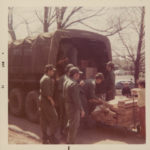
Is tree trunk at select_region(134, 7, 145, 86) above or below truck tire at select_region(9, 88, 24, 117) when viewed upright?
above

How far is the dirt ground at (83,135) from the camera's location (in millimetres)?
6203

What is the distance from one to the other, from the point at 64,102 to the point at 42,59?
0.51 meters

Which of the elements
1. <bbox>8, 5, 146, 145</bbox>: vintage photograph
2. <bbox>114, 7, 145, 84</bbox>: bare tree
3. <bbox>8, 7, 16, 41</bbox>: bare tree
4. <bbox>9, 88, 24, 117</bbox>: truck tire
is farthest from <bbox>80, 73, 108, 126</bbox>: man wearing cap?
<bbox>8, 7, 16, 41</bbox>: bare tree

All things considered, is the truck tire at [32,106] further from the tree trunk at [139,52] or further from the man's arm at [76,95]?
the tree trunk at [139,52]

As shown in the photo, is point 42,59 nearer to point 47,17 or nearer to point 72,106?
point 47,17

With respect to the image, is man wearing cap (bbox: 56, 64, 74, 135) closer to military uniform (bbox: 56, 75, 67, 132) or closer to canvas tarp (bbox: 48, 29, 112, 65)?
military uniform (bbox: 56, 75, 67, 132)

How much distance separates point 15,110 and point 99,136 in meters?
0.90

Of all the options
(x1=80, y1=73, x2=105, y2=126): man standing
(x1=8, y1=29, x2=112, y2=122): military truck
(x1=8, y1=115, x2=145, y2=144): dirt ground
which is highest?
(x1=8, y1=29, x2=112, y2=122): military truck

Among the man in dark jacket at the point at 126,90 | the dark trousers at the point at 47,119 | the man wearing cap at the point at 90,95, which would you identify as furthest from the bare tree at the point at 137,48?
the dark trousers at the point at 47,119

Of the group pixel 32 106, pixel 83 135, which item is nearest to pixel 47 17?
pixel 32 106

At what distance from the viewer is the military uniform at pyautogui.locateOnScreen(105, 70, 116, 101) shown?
20.5ft

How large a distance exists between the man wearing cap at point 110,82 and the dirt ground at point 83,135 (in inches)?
13.2

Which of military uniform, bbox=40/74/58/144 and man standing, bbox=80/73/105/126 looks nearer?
military uniform, bbox=40/74/58/144

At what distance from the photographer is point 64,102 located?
243 inches
